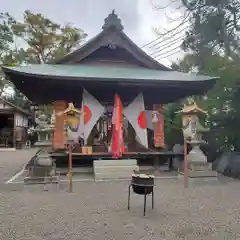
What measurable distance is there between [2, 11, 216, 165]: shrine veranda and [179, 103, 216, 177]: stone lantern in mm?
1196

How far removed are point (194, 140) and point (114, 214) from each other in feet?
14.6

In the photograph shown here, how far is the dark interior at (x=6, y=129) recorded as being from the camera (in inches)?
985

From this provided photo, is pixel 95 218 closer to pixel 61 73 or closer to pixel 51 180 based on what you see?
pixel 51 180

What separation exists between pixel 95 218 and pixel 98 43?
6927 millimetres

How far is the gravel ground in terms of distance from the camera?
4.18 metres

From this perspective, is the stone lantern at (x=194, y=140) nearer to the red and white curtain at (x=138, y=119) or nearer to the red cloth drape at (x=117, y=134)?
the red and white curtain at (x=138, y=119)

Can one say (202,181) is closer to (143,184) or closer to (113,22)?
(143,184)

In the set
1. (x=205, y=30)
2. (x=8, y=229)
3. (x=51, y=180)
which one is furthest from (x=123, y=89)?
(x=8, y=229)

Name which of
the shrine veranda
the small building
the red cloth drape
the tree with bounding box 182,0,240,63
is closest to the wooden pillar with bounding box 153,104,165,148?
the shrine veranda

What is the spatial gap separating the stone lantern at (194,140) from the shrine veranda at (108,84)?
3.92ft

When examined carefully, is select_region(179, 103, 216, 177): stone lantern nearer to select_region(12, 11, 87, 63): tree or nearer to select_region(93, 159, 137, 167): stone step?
select_region(93, 159, 137, 167): stone step

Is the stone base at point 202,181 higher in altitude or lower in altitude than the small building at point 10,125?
lower

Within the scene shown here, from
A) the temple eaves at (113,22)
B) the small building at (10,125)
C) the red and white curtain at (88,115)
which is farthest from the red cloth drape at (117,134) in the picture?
the small building at (10,125)

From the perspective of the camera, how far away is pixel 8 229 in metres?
4.34
